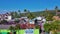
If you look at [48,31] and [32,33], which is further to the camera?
[48,31]

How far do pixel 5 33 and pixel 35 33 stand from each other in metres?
2.57

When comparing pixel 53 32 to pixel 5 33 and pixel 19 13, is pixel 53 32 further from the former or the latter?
pixel 19 13

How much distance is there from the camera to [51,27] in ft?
71.5

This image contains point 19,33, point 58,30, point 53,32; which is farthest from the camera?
point 58,30

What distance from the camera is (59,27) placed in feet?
72.4

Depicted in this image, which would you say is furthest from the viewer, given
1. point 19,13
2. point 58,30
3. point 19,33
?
point 19,13

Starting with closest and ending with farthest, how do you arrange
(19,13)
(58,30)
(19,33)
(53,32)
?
1. (19,33)
2. (53,32)
3. (58,30)
4. (19,13)

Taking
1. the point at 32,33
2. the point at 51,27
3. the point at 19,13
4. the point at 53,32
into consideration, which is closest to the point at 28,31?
the point at 32,33

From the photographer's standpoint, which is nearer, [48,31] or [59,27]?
[48,31]

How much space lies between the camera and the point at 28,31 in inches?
687

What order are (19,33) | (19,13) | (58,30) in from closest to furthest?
(19,33)
(58,30)
(19,13)

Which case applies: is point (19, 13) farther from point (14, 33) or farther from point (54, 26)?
point (14, 33)

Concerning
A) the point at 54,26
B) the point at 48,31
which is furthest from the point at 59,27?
the point at 48,31

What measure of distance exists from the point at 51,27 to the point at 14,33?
17.8 ft
